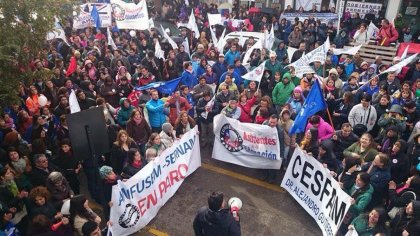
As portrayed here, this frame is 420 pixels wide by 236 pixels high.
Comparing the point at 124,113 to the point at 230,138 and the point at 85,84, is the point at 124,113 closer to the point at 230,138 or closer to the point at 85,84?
the point at 85,84

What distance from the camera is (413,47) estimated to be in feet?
42.5

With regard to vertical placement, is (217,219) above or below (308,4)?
below

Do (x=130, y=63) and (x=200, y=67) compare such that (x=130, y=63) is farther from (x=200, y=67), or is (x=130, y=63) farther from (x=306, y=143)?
(x=306, y=143)

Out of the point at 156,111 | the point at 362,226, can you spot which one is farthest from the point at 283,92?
the point at 362,226

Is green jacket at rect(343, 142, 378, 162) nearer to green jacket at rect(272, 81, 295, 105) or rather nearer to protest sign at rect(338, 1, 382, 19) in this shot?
green jacket at rect(272, 81, 295, 105)

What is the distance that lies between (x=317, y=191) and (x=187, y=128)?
9.73ft

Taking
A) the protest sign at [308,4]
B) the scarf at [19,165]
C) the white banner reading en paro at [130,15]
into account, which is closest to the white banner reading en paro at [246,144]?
the scarf at [19,165]

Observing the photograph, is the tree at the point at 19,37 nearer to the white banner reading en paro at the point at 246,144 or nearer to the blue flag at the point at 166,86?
the blue flag at the point at 166,86

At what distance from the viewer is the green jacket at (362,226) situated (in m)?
5.14

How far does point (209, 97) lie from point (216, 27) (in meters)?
9.08

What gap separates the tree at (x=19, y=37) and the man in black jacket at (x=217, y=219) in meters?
3.42

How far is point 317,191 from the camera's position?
6492 millimetres

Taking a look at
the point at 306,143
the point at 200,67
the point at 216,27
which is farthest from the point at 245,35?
the point at 306,143

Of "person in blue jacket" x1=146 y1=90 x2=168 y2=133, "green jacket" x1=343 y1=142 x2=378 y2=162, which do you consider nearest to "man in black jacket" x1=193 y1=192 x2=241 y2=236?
"green jacket" x1=343 y1=142 x2=378 y2=162
